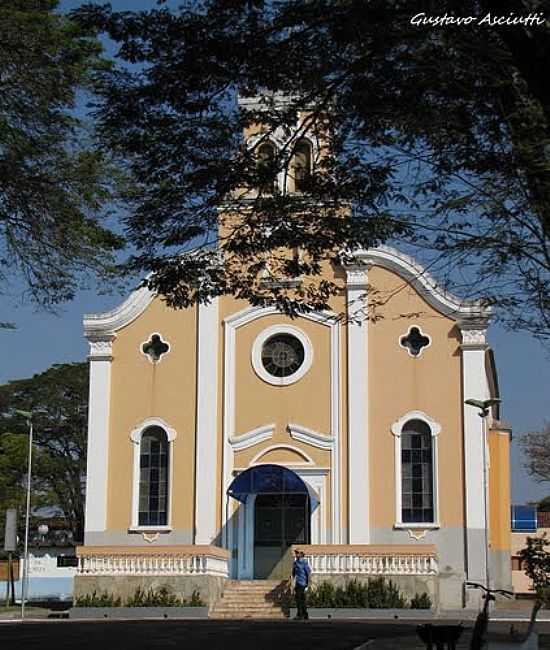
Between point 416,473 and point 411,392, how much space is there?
2.10 m

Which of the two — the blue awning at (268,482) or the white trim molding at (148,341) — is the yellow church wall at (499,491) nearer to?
the blue awning at (268,482)

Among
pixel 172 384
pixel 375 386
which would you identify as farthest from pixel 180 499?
pixel 375 386

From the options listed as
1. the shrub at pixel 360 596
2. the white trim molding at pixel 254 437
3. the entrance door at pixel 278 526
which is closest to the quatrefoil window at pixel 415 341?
the white trim molding at pixel 254 437

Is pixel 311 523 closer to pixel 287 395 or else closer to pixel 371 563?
pixel 287 395

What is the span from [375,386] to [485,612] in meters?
22.2

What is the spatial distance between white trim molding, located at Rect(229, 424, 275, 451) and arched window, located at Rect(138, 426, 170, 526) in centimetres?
198

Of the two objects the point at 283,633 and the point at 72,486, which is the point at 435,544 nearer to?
the point at 283,633

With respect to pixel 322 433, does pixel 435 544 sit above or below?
below

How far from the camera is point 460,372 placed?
32.2 metres

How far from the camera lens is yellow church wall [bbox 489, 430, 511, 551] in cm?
3269

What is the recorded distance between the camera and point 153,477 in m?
33.4

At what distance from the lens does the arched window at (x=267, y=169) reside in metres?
13.0

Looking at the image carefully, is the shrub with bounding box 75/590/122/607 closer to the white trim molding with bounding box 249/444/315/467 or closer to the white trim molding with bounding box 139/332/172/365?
the white trim molding with bounding box 249/444/315/467

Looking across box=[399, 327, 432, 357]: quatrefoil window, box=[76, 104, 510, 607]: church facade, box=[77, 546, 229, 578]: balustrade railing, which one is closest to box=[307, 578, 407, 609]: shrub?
box=[76, 104, 510, 607]: church facade
